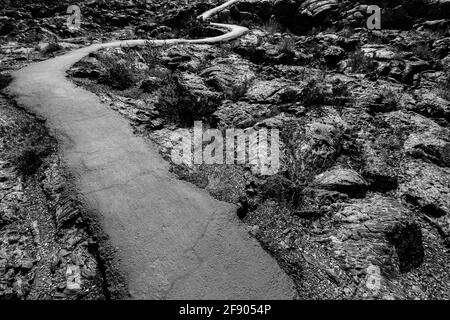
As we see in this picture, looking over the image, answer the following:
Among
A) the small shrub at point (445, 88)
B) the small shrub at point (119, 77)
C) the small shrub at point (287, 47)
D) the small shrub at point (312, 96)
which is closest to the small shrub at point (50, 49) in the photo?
the small shrub at point (119, 77)

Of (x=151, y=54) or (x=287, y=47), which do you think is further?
(x=287, y=47)

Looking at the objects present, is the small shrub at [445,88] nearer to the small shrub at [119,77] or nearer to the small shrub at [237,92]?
the small shrub at [237,92]

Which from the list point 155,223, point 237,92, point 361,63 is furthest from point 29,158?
point 361,63

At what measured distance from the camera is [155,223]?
5824 millimetres

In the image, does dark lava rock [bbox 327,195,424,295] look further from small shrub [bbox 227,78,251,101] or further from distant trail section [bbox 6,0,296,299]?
small shrub [bbox 227,78,251,101]

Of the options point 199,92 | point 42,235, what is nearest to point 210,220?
point 42,235

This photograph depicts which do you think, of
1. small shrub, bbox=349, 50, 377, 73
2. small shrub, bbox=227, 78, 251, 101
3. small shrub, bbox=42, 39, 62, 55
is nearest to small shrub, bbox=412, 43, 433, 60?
small shrub, bbox=349, 50, 377, 73

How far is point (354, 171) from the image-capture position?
7430 mm

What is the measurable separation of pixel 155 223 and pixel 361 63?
12.9 metres

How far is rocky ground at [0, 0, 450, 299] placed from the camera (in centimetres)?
530

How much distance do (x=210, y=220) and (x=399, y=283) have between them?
3699mm

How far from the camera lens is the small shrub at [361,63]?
44.4ft

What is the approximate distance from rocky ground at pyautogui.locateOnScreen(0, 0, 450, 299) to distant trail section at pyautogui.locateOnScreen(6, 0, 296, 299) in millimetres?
405

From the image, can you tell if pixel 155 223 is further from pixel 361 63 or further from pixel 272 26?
pixel 272 26
